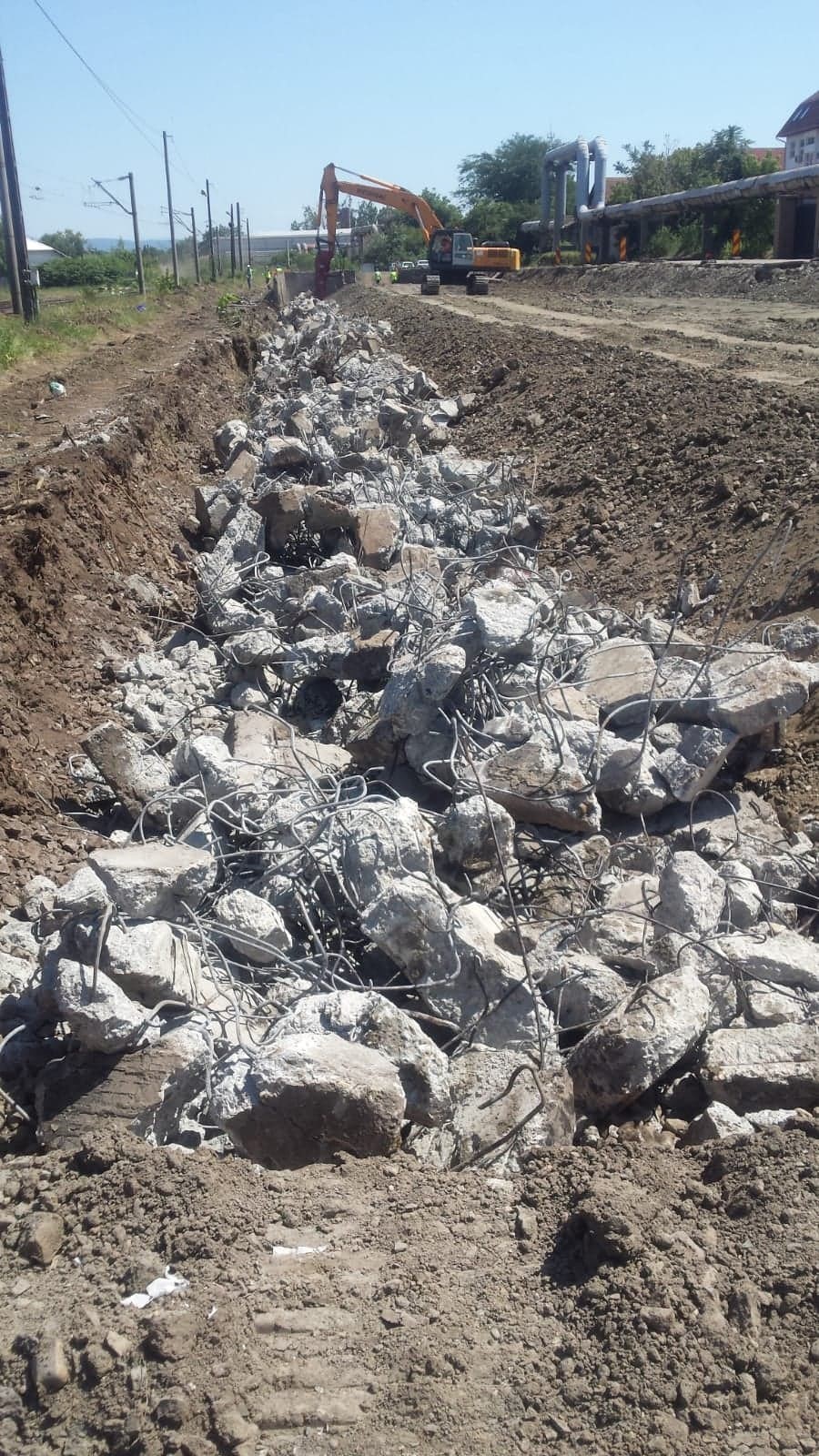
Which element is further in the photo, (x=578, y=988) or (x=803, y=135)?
(x=803, y=135)

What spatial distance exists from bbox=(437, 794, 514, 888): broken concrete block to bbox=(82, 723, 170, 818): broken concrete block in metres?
1.51

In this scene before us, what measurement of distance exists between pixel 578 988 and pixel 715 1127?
0.69m

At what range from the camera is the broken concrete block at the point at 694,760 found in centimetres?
436

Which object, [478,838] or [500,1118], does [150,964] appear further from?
[478,838]

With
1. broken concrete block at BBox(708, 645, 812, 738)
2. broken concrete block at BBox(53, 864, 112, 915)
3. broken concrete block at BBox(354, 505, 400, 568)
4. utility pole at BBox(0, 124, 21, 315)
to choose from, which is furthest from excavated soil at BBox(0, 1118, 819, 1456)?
utility pole at BBox(0, 124, 21, 315)

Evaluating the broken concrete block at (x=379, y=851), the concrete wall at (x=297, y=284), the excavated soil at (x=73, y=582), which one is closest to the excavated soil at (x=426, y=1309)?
the broken concrete block at (x=379, y=851)

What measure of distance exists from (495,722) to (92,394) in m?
11.5

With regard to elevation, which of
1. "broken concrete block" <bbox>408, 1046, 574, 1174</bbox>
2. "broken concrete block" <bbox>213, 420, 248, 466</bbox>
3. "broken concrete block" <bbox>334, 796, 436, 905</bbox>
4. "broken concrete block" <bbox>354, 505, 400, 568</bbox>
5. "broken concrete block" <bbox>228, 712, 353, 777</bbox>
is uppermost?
"broken concrete block" <bbox>213, 420, 248, 466</bbox>

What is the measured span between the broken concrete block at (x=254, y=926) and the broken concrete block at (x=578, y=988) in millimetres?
876

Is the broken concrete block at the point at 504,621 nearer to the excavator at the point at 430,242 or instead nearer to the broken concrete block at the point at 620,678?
the broken concrete block at the point at 620,678

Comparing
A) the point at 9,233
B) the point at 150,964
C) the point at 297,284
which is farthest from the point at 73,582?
the point at 297,284

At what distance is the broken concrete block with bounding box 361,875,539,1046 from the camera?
3.31m

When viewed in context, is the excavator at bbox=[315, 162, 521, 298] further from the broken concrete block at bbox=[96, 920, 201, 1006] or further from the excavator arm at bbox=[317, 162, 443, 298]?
the broken concrete block at bbox=[96, 920, 201, 1006]

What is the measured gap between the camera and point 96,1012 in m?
2.97
